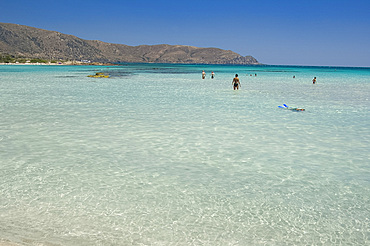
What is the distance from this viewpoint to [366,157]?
10883 mm

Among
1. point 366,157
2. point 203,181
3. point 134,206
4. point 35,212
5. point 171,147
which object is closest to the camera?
point 35,212

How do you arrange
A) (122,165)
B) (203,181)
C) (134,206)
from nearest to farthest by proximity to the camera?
(134,206)
(203,181)
(122,165)

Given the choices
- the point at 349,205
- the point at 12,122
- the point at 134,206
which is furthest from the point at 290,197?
the point at 12,122

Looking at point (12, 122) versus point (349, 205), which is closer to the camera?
point (349, 205)

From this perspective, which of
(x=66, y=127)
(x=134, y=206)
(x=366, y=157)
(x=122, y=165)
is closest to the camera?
(x=134, y=206)

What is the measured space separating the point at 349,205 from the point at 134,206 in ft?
14.7

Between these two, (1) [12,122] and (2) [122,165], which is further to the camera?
(1) [12,122]

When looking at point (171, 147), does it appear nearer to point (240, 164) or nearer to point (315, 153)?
point (240, 164)

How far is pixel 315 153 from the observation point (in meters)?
11.3

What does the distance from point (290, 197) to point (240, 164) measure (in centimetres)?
251

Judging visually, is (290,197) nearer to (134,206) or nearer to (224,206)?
(224,206)

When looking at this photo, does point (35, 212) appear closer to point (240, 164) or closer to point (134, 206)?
point (134, 206)

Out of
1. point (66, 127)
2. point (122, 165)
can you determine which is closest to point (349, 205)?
point (122, 165)

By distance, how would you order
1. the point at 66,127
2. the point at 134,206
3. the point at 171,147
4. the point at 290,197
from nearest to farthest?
the point at 134,206
the point at 290,197
the point at 171,147
the point at 66,127
